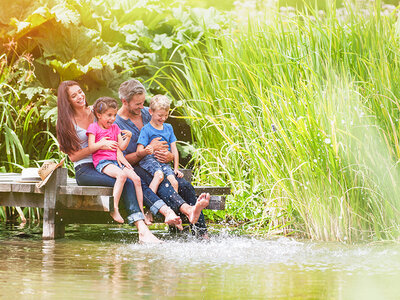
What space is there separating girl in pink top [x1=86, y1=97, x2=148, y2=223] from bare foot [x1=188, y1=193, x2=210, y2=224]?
0.41 metres

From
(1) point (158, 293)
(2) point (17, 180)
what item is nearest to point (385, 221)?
(1) point (158, 293)

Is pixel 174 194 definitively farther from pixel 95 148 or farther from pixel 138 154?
pixel 95 148

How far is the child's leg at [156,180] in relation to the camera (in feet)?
19.3

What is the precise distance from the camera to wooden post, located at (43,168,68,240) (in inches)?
233

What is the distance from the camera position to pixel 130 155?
6035mm

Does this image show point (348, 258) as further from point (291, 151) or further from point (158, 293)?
point (158, 293)

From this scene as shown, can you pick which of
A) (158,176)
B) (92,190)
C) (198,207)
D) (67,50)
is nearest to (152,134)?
(158,176)

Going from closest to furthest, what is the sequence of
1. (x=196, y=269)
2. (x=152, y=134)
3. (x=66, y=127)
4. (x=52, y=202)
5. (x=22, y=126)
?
1. (x=196, y=269)
2. (x=66, y=127)
3. (x=52, y=202)
4. (x=152, y=134)
5. (x=22, y=126)

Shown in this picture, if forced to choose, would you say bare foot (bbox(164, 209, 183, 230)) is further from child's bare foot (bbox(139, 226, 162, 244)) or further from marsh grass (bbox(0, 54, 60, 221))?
marsh grass (bbox(0, 54, 60, 221))

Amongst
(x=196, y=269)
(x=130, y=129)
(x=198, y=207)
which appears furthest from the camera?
(x=130, y=129)

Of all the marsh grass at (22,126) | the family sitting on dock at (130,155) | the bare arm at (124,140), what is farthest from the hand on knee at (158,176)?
the marsh grass at (22,126)

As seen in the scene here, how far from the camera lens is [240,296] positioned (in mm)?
3348

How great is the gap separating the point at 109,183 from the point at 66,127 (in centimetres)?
58

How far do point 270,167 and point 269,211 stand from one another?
0.41 meters
